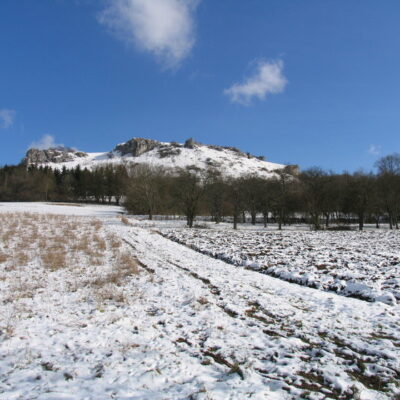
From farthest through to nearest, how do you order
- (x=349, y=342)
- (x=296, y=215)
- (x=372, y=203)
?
1. (x=296, y=215)
2. (x=372, y=203)
3. (x=349, y=342)

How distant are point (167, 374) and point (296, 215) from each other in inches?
3421

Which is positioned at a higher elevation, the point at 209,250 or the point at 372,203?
the point at 372,203

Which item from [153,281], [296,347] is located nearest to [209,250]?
[153,281]

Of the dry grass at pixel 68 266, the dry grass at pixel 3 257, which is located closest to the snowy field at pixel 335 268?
the dry grass at pixel 68 266

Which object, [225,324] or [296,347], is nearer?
[296,347]

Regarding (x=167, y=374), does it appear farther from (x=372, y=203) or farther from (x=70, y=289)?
(x=372, y=203)

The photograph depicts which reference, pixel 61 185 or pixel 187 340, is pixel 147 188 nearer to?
pixel 187 340

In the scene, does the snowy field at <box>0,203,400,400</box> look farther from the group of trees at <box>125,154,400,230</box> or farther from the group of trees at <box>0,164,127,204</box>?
the group of trees at <box>0,164,127,204</box>

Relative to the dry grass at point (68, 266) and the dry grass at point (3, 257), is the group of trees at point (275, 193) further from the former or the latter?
the dry grass at point (3, 257)

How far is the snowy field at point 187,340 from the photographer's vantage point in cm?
415

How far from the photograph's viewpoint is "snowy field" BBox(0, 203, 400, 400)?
4.15m

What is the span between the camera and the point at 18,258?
→ 514 inches

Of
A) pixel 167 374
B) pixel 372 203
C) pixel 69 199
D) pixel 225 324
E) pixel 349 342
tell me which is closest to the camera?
pixel 167 374

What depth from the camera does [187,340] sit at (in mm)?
5711
